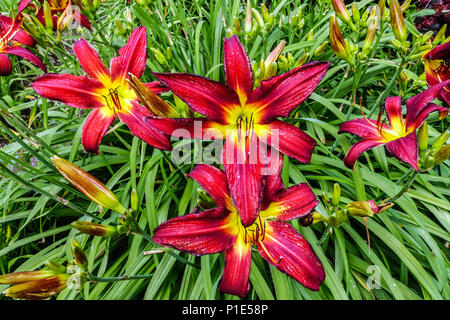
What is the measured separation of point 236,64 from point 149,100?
0.77 feet

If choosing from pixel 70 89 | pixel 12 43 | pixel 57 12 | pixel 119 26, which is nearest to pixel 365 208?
pixel 70 89

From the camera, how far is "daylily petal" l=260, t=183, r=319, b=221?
0.81m

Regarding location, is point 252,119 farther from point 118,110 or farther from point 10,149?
point 10,149

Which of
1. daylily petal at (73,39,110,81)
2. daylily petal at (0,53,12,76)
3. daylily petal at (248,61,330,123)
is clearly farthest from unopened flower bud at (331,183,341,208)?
daylily petal at (0,53,12,76)

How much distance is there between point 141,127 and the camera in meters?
0.88

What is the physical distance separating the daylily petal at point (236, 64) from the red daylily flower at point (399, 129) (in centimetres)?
38

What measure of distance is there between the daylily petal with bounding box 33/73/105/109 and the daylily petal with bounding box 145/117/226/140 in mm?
344

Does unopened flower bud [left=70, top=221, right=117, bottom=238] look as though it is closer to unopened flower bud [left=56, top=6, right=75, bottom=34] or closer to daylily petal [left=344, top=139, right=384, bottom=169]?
daylily petal [left=344, top=139, right=384, bottom=169]

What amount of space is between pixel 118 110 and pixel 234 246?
1.73 ft

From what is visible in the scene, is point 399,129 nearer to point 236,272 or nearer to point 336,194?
point 336,194

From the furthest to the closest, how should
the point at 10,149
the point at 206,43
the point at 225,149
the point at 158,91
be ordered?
the point at 206,43 < the point at 10,149 < the point at 158,91 < the point at 225,149
